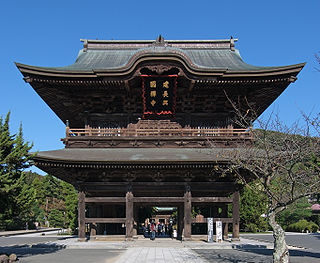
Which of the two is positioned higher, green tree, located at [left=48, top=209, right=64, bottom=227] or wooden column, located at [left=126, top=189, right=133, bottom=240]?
wooden column, located at [left=126, top=189, right=133, bottom=240]

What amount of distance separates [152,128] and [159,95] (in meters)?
2.30

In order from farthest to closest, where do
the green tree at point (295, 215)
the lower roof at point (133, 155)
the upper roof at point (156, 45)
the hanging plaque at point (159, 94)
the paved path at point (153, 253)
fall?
the green tree at point (295, 215), the upper roof at point (156, 45), the hanging plaque at point (159, 94), the lower roof at point (133, 155), the paved path at point (153, 253)

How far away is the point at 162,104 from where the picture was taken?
850 inches

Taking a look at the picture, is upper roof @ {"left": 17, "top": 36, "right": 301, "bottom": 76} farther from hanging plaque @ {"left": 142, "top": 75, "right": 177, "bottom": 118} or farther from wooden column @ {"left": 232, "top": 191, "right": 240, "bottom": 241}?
wooden column @ {"left": 232, "top": 191, "right": 240, "bottom": 241}

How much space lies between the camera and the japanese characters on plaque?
68.8ft

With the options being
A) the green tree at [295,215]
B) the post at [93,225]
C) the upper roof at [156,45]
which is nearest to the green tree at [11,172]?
the post at [93,225]

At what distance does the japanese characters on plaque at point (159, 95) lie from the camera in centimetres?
2097

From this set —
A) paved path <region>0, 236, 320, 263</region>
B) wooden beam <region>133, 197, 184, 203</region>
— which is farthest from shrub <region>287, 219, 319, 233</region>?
wooden beam <region>133, 197, 184, 203</region>

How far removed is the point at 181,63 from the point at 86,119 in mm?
7608

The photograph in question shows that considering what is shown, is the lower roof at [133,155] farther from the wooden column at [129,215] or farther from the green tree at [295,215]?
the green tree at [295,215]

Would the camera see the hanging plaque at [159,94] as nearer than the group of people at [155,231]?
Yes

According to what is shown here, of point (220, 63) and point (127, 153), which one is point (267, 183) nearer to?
point (127, 153)

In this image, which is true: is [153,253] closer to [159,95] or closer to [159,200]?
[159,200]

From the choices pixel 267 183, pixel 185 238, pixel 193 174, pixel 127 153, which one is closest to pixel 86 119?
pixel 127 153
